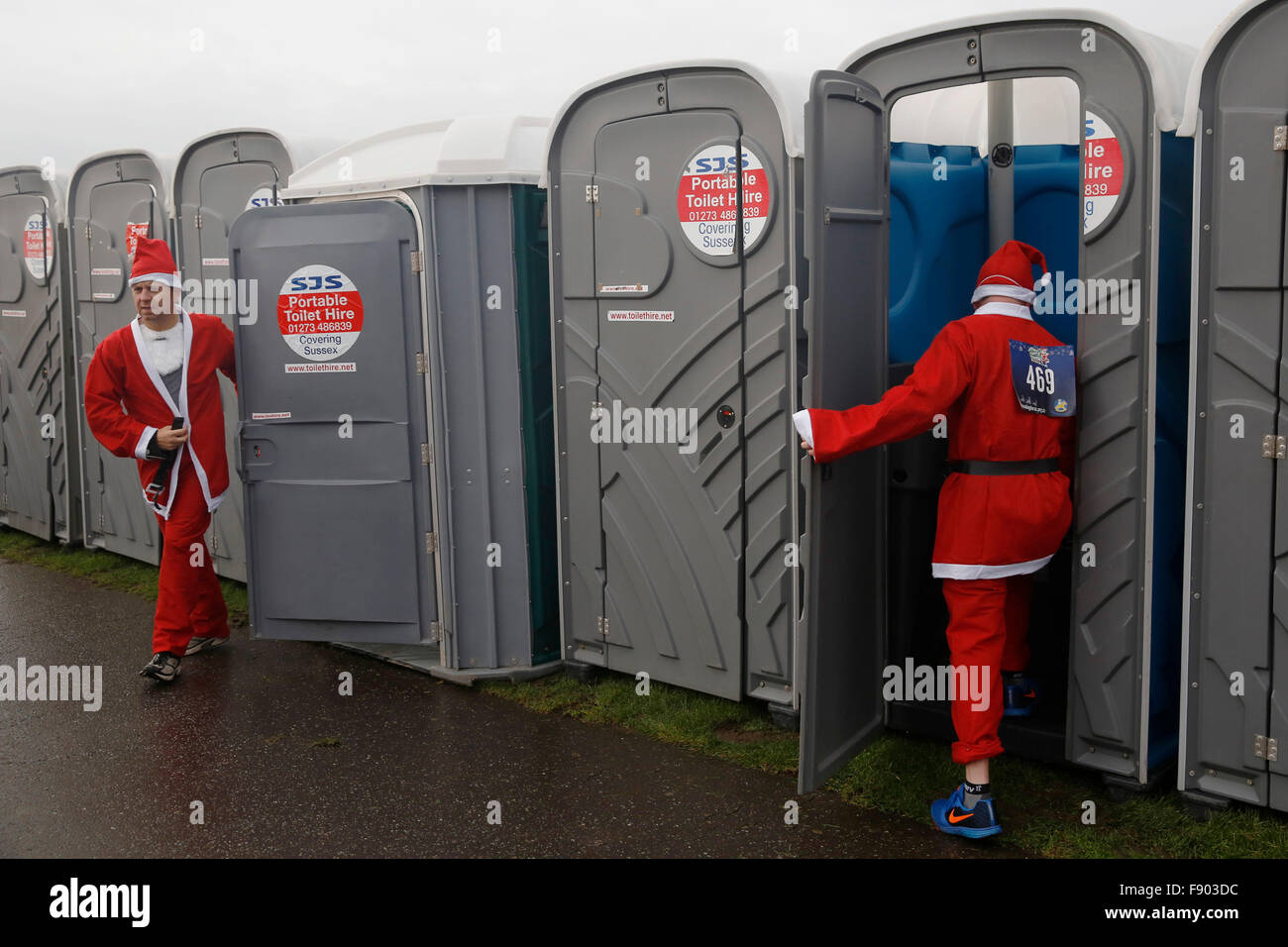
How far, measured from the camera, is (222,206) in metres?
6.87

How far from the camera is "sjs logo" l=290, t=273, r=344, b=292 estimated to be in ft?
17.8

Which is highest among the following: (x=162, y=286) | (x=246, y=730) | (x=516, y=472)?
(x=162, y=286)

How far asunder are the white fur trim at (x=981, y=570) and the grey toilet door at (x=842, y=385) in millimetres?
308

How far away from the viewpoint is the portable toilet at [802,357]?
3861 mm

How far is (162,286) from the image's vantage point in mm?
5785

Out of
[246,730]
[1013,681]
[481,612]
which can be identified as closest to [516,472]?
[481,612]

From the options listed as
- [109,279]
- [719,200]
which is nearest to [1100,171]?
[719,200]

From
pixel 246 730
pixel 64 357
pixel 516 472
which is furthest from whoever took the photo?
pixel 64 357

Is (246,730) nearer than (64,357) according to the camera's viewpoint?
Yes

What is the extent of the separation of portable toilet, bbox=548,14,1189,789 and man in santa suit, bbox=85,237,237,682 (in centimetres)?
174

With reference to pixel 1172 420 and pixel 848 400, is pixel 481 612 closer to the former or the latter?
pixel 848 400

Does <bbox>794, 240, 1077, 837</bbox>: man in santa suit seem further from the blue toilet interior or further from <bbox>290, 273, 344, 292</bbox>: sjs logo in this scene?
<bbox>290, 273, 344, 292</bbox>: sjs logo
